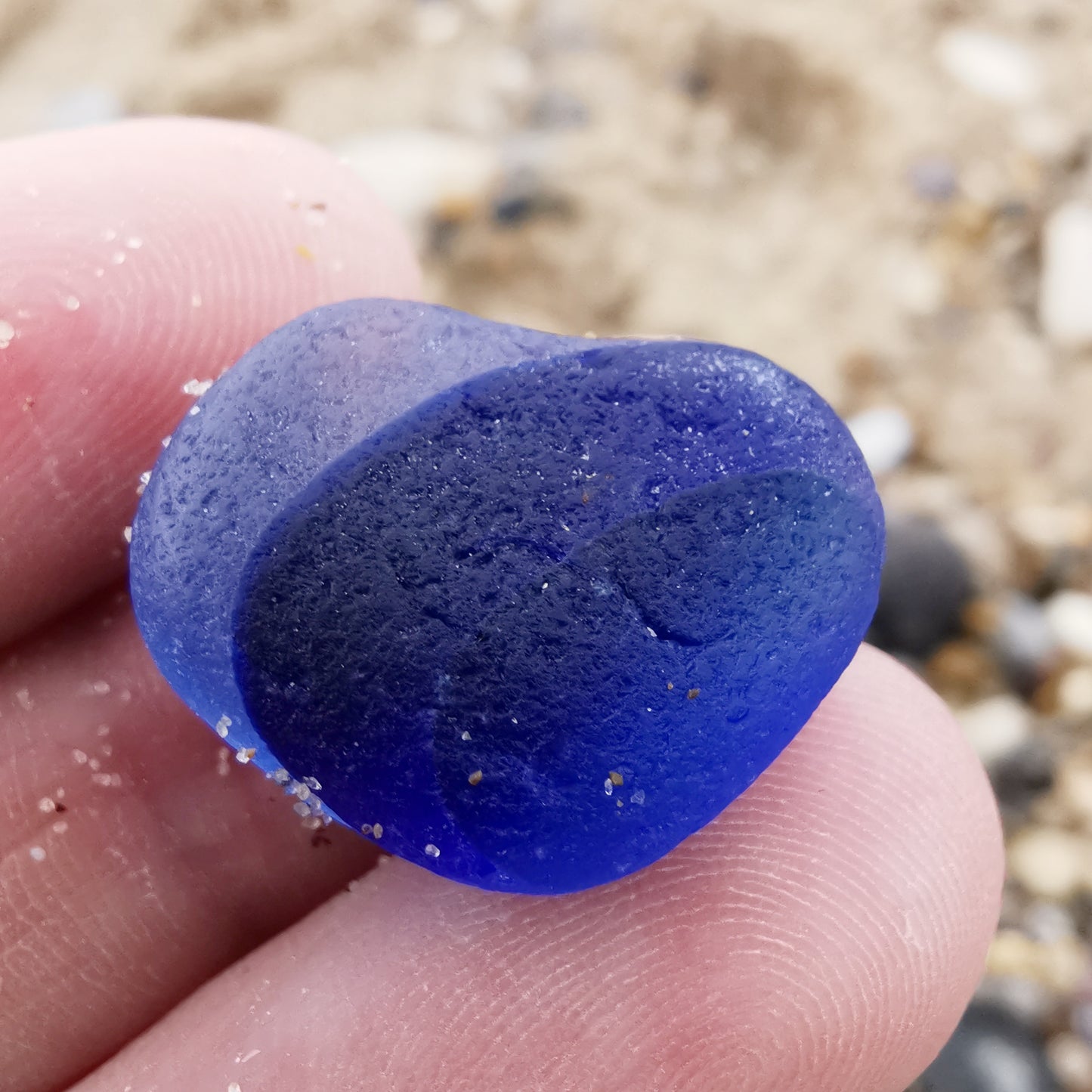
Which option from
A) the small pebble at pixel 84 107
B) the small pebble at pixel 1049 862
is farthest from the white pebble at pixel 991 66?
the small pebble at pixel 84 107

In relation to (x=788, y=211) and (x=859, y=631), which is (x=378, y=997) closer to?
(x=859, y=631)

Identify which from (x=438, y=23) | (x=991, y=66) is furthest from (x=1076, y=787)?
(x=438, y=23)

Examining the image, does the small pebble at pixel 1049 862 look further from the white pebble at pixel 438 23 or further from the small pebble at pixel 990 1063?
the white pebble at pixel 438 23

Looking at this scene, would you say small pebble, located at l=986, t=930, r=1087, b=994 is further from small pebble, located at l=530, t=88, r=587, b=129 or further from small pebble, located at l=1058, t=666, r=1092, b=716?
small pebble, located at l=530, t=88, r=587, b=129

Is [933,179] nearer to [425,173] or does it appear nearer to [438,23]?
[425,173]

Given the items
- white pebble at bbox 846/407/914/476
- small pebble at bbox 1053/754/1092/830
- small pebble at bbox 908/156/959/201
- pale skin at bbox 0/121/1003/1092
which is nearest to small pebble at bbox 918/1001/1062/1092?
small pebble at bbox 1053/754/1092/830

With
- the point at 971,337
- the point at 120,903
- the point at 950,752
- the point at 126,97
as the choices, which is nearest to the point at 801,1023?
the point at 950,752
